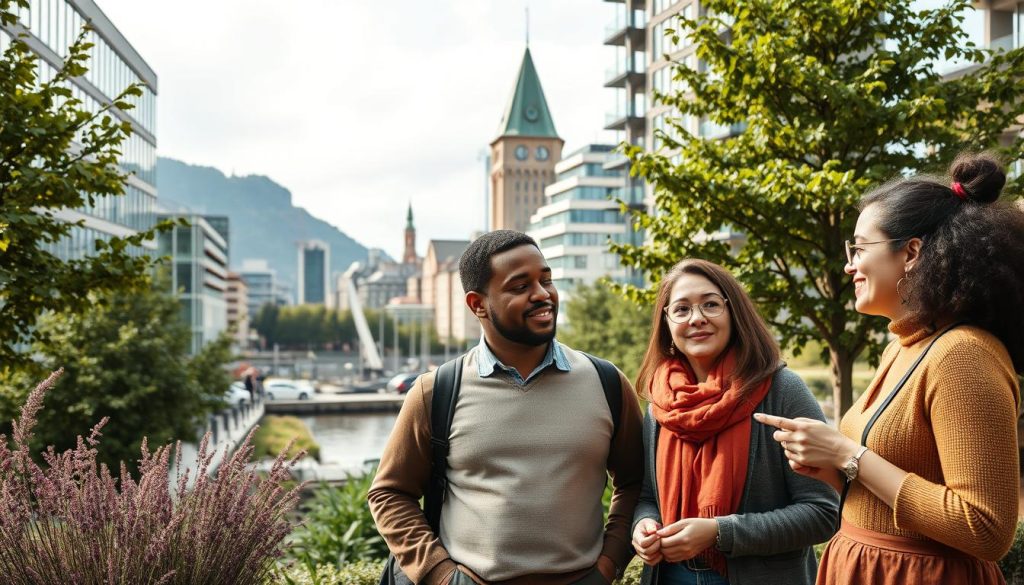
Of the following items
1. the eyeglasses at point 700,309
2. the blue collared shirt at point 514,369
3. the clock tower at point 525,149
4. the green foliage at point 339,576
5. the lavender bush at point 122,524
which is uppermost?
the clock tower at point 525,149

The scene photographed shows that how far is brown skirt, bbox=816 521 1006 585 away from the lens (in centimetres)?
217

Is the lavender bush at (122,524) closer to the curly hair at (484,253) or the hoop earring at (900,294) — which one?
the curly hair at (484,253)

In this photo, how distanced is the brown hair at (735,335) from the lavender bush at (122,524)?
138cm

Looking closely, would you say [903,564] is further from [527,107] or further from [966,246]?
[527,107]

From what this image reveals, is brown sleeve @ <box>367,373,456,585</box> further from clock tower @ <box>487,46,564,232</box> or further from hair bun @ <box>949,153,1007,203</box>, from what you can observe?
clock tower @ <box>487,46,564,232</box>

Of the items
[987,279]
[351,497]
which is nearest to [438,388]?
[987,279]

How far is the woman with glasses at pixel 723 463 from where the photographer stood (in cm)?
254

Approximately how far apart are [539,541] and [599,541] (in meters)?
0.25

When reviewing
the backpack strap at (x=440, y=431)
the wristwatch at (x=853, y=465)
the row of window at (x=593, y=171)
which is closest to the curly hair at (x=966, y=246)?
the wristwatch at (x=853, y=465)

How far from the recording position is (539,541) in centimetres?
272

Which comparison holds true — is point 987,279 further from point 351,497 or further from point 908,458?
point 351,497

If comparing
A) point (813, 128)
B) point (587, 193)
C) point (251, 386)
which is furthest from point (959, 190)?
point (587, 193)

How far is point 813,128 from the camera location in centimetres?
759

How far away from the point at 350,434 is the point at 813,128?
130ft
